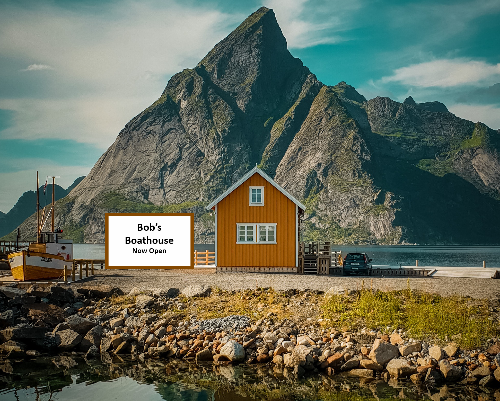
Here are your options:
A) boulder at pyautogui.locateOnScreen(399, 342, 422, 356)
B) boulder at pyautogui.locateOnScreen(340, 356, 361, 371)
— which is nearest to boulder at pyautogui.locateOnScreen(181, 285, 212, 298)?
boulder at pyautogui.locateOnScreen(340, 356, 361, 371)

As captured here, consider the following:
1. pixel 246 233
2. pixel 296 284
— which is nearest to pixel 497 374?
pixel 296 284

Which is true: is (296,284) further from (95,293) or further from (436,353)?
(436,353)

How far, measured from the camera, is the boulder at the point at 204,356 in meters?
17.2

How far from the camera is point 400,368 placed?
1512 centimetres

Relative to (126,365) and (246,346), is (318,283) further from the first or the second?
(126,365)

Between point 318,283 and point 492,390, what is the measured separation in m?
14.4

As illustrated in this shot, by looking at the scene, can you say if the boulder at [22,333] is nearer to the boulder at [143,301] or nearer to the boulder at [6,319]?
the boulder at [6,319]

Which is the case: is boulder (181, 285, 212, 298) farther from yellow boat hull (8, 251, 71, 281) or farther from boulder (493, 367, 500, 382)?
boulder (493, 367, 500, 382)

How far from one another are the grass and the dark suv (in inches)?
521

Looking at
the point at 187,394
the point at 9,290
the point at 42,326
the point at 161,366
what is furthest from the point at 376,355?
the point at 9,290

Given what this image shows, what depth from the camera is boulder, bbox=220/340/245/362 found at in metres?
16.7

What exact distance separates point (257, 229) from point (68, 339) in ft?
60.5

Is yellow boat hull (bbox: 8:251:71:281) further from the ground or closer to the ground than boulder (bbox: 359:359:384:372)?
further from the ground

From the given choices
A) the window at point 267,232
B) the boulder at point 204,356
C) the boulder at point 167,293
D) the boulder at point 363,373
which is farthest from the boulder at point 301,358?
the window at point 267,232
